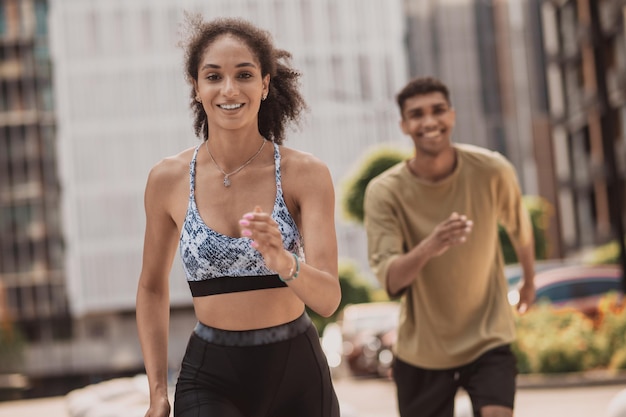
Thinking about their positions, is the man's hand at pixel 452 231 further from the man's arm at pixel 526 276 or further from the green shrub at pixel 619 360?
the green shrub at pixel 619 360

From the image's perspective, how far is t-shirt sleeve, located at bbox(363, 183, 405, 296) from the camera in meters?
5.36

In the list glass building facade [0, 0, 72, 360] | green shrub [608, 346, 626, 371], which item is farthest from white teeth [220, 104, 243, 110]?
glass building facade [0, 0, 72, 360]

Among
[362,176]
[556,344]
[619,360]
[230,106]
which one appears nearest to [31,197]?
[362,176]

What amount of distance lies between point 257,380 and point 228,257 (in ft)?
1.31

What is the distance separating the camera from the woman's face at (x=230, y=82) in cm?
357

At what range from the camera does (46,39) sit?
253 feet

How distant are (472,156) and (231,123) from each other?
2.29 meters

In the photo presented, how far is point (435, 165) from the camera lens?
→ 562 cm

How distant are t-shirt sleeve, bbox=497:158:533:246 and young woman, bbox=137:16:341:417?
7.06 feet

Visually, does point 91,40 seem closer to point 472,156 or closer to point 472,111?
point 472,111

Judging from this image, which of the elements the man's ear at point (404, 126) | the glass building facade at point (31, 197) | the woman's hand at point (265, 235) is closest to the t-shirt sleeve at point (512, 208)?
the man's ear at point (404, 126)

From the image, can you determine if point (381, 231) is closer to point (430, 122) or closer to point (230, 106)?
point (430, 122)

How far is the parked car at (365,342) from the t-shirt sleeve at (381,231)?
583 inches

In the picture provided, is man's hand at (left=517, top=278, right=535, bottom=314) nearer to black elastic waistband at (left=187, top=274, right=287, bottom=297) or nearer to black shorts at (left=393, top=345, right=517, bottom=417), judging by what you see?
black shorts at (left=393, top=345, right=517, bottom=417)
